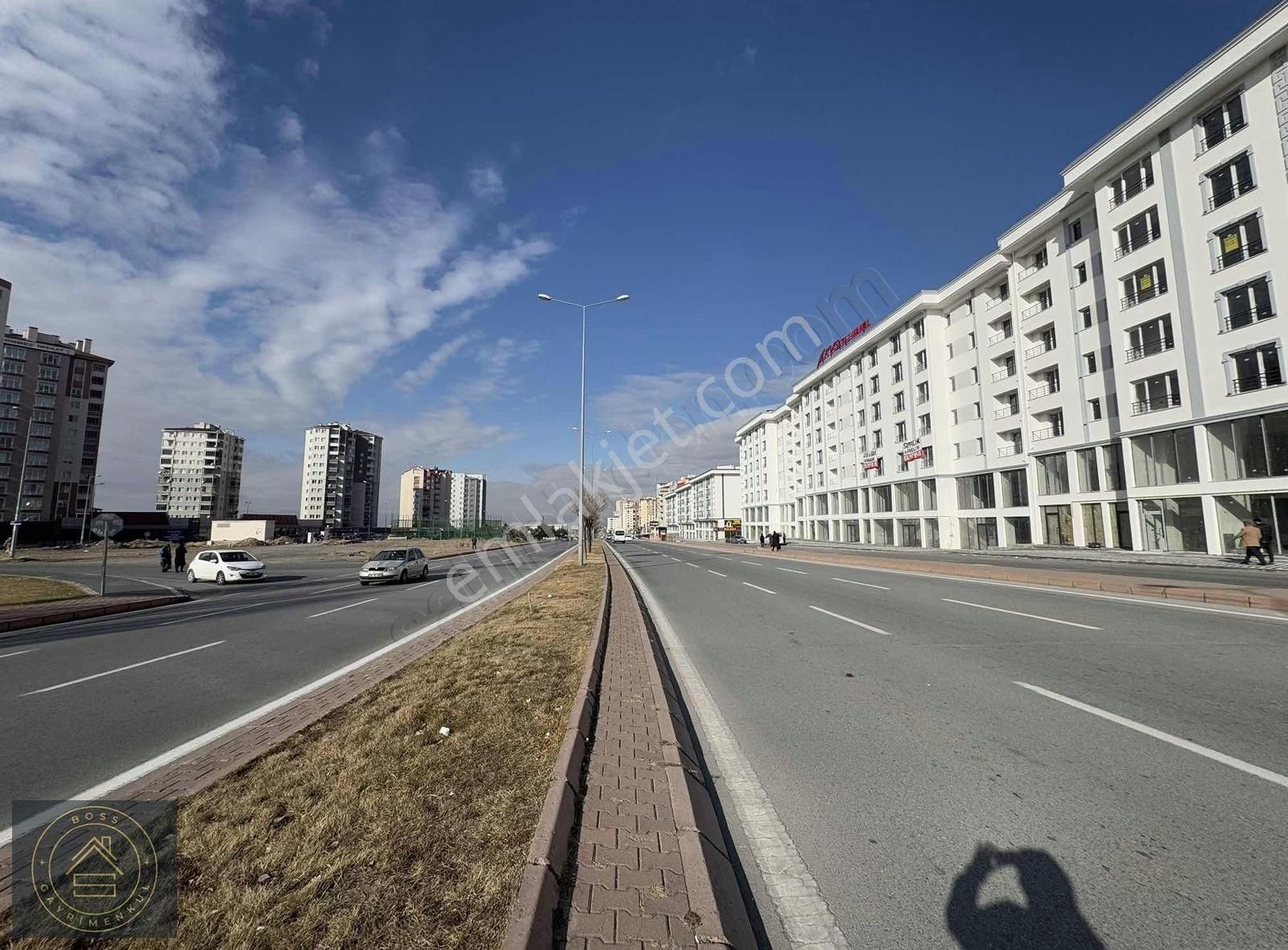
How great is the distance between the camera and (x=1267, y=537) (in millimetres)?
22969

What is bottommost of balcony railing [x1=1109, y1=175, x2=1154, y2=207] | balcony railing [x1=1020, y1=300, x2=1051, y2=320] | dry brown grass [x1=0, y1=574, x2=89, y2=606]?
dry brown grass [x1=0, y1=574, x2=89, y2=606]

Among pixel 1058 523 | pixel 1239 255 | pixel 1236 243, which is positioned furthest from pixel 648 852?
pixel 1058 523

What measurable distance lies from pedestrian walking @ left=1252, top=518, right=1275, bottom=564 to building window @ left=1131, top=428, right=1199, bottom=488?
3.49m

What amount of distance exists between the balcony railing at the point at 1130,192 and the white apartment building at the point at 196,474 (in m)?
140

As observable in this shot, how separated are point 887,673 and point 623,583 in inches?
485

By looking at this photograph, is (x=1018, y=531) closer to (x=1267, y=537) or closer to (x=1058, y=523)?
(x=1058, y=523)

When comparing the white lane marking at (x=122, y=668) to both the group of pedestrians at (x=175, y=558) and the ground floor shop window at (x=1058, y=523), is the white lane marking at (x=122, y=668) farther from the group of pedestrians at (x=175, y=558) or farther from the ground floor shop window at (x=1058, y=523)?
the ground floor shop window at (x=1058, y=523)

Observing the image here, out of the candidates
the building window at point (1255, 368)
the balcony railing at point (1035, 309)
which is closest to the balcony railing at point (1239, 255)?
the building window at point (1255, 368)

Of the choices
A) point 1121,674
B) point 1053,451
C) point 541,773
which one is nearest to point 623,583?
point 1121,674

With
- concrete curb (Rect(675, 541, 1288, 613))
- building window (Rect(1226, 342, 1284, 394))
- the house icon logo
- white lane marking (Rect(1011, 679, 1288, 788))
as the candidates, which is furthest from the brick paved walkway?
building window (Rect(1226, 342, 1284, 394))

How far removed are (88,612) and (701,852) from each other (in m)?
19.5

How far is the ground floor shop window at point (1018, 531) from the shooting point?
3878 centimetres

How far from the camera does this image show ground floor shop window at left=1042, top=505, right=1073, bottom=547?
116 ft

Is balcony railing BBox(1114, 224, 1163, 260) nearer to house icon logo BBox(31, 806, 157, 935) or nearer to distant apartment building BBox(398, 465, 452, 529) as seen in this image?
house icon logo BBox(31, 806, 157, 935)
